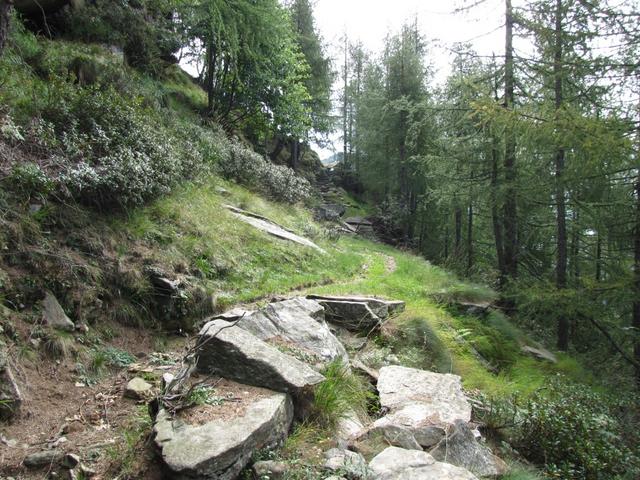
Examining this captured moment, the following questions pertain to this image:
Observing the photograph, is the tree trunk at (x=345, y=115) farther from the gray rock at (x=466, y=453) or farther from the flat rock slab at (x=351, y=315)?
the gray rock at (x=466, y=453)

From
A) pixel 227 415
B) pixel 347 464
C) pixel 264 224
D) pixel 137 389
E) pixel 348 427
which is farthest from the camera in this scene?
pixel 264 224

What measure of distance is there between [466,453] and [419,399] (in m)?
0.97

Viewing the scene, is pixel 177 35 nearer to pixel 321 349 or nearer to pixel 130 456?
pixel 321 349

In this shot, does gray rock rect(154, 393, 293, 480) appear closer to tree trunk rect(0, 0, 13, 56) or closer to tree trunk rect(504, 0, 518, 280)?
tree trunk rect(0, 0, 13, 56)

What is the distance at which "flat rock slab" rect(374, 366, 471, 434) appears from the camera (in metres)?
3.95

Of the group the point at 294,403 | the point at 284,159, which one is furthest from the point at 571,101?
the point at 284,159

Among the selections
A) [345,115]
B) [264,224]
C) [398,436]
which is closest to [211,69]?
[264,224]

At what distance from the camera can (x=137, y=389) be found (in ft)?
12.1

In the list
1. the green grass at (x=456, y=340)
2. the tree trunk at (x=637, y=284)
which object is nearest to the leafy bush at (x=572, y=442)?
the green grass at (x=456, y=340)

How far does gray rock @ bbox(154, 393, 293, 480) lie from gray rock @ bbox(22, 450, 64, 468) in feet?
2.12

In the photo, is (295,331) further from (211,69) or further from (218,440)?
(211,69)

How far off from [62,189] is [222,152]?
8.23 metres

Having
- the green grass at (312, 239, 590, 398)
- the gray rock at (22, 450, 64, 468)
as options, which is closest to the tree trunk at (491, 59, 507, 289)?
the green grass at (312, 239, 590, 398)

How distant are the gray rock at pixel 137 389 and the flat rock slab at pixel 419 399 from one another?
6.75 feet
